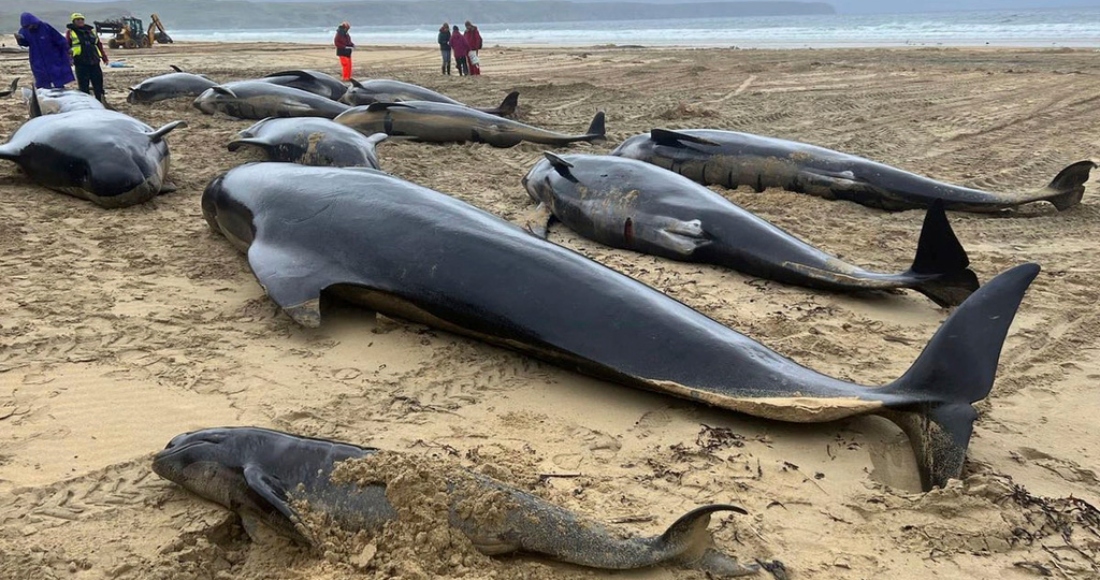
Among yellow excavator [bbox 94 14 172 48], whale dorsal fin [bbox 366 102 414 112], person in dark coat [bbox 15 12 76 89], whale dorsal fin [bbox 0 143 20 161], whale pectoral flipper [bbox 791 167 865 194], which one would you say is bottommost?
whale pectoral flipper [bbox 791 167 865 194]

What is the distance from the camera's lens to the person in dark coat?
1291 centimetres

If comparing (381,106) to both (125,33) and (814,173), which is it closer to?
(814,173)

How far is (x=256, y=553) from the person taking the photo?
2.89 metres

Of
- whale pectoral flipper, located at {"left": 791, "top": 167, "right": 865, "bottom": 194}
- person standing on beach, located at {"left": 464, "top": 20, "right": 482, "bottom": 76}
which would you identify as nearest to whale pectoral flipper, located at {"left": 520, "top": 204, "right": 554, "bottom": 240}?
whale pectoral flipper, located at {"left": 791, "top": 167, "right": 865, "bottom": 194}

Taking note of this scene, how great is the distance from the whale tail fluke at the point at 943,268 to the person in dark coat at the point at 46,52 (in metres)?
14.0

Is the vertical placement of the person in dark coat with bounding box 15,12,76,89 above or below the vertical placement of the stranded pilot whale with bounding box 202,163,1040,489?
above

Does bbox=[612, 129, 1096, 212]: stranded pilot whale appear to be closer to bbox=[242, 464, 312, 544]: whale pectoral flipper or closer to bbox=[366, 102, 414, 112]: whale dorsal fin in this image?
bbox=[366, 102, 414, 112]: whale dorsal fin

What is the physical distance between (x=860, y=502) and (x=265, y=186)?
14.8ft

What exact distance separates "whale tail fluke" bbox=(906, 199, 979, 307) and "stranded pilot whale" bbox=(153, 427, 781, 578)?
3.04 m

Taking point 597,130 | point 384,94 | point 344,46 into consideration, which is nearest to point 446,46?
point 344,46

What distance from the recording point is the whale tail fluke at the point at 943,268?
4961 millimetres

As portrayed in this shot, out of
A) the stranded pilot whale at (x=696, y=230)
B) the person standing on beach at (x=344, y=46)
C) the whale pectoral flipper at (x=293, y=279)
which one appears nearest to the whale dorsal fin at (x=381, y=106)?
the stranded pilot whale at (x=696, y=230)

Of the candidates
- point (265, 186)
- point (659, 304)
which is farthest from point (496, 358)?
point (265, 186)

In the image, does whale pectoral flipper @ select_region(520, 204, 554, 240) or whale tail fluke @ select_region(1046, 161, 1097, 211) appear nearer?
whale pectoral flipper @ select_region(520, 204, 554, 240)
